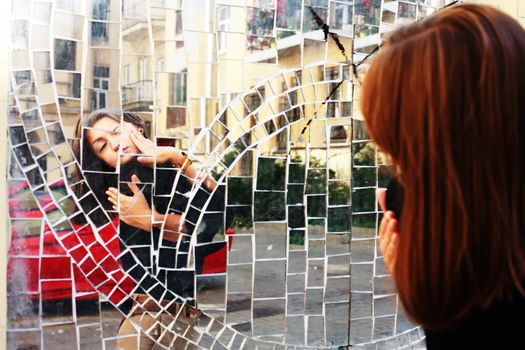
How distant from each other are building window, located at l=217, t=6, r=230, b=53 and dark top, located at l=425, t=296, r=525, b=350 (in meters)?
2.03

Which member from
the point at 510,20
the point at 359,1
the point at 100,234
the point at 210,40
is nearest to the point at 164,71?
the point at 210,40

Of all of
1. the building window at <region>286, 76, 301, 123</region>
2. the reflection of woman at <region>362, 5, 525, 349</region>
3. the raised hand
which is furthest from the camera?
the building window at <region>286, 76, 301, 123</region>

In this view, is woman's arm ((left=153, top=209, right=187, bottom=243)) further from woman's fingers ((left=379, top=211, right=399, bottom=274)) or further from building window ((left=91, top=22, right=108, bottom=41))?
woman's fingers ((left=379, top=211, right=399, bottom=274))

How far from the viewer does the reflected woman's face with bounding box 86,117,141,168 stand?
2770 mm

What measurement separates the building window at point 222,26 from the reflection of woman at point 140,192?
502mm

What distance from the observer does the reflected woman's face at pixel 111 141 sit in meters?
2.77

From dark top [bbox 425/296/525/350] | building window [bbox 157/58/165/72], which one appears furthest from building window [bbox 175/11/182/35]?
dark top [bbox 425/296/525/350]

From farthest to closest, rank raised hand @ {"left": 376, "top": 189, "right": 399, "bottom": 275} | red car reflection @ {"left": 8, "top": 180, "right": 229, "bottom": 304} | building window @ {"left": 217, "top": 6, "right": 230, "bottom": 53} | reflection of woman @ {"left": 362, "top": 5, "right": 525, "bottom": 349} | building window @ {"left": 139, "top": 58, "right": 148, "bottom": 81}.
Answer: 1. building window @ {"left": 217, "top": 6, "right": 230, "bottom": 53}
2. building window @ {"left": 139, "top": 58, "right": 148, "bottom": 81}
3. red car reflection @ {"left": 8, "top": 180, "right": 229, "bottom": 304}
4. raised hand @ {"left": 376, "top": 189, "right": 399, "bottom": 275}
5. reflection of woman @ {"left": 362, "top": 5, "right": 525, "bottom": 349}

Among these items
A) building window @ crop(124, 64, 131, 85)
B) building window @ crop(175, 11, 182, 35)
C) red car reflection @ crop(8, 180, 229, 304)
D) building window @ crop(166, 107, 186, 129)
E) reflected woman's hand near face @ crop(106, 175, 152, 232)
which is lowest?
red car reflection @ crop(8, 180, 229, 304)

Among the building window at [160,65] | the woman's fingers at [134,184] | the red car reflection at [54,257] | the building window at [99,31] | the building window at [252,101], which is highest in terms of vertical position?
the building window at [99,31]

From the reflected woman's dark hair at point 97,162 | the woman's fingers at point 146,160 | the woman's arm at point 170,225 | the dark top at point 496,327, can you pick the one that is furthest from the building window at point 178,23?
the dark top at point 496,327

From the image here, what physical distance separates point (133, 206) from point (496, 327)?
78.1 inches

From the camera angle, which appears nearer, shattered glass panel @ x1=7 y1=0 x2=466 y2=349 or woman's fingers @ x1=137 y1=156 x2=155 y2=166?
shattered glass panel @ x1=7 y1=0 x2=466 y2=349

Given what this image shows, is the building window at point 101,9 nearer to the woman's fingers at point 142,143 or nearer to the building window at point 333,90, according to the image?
the woman's fingers at point 142,143
